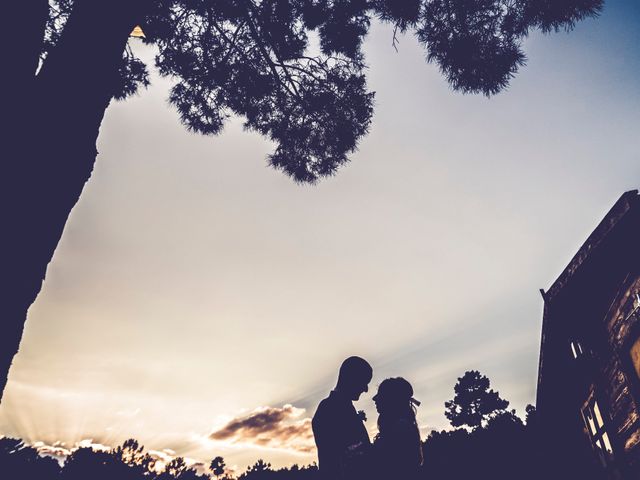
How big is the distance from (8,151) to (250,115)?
4.22m

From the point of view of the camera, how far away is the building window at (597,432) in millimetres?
6238

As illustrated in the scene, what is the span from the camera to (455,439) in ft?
45.8

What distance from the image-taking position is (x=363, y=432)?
191 cm

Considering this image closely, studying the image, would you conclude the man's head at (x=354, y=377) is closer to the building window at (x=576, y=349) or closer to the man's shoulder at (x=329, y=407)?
the man's shoulder at (x=329, y=407)

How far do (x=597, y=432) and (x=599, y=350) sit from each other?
1.97 meters

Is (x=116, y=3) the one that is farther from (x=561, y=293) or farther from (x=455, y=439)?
(x=455, y=439)

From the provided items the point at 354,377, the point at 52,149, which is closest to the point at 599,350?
the point at 354,377

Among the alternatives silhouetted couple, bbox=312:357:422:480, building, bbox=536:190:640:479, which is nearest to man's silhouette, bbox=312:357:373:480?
silhouetted couple, bbox=312:357:422:480

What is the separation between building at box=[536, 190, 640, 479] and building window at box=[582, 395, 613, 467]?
0.02 meters

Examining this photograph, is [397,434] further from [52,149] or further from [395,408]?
[52,149]

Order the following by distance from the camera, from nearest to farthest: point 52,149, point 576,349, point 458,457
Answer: point 52,149, point 576,349, point 458,457

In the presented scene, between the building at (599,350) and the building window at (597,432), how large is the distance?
0.06 feet

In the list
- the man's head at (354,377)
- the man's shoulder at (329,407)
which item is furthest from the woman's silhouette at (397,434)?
the man's shoulder at (329,407)

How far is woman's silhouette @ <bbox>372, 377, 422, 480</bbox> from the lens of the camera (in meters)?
1.72
